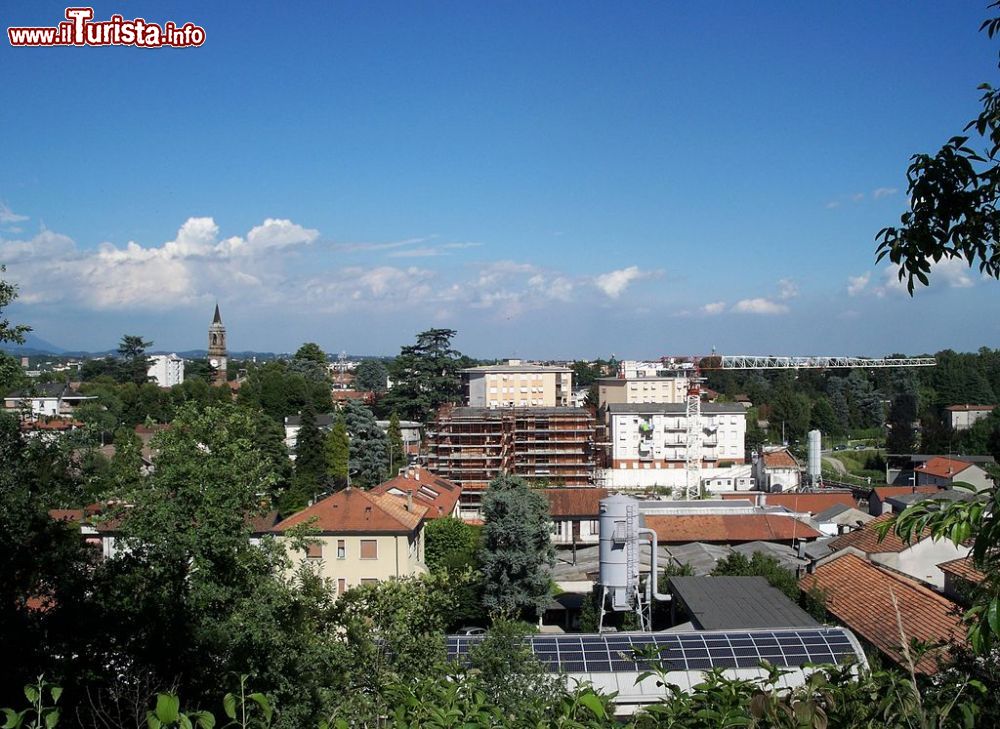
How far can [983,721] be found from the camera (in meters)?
3.21

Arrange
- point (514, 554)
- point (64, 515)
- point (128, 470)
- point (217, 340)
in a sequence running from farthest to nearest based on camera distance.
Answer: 1. point (217, 340)
2. point (514, 554)
3. point (64, 515)
4. point (128, 470)

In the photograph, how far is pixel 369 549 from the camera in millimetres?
20844

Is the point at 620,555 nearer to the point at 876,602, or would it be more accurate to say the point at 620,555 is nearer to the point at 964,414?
the point at 876,602

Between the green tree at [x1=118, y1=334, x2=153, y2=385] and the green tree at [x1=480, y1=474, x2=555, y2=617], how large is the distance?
61.8m

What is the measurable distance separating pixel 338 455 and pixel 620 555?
2506 centimetres

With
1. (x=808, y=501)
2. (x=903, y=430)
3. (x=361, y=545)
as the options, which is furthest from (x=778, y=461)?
(x=361, y=545)

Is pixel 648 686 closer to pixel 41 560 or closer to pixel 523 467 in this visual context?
pixel 41 560

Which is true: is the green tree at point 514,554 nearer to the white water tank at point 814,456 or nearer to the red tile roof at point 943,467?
the red tile roof at point 943,467

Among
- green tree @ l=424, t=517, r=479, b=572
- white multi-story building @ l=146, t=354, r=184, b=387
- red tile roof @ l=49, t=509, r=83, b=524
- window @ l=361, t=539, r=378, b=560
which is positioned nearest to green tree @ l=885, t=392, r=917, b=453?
green tree @ l=424, t=517, r=479, b=572

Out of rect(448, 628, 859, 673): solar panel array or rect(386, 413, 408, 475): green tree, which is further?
rect(386, 413, 408, 475): green tree

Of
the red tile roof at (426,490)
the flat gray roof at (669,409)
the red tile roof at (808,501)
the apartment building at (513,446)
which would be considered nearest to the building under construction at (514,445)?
the apartment building at (513,446)

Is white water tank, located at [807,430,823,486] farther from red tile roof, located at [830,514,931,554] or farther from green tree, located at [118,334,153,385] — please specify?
green tree, located at [118,334,153,385]

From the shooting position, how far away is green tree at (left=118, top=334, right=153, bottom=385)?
7475cm

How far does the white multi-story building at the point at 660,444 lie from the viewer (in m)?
50.9
